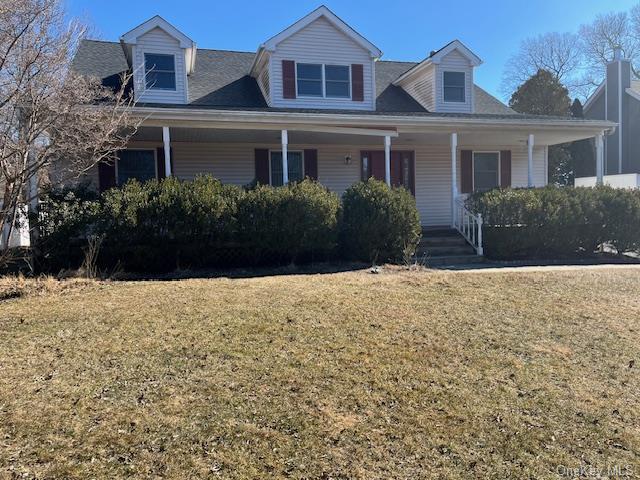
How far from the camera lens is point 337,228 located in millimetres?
9555

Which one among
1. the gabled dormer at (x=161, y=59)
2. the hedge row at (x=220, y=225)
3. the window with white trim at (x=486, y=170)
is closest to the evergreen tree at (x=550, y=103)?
the window with white trim at (x=486, y=170)

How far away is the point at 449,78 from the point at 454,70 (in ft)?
0.89

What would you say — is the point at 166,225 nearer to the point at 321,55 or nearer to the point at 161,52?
the point at 161,52

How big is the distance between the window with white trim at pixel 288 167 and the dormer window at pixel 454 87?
Result: 16.2ft

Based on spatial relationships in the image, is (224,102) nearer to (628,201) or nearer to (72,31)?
(72,31)

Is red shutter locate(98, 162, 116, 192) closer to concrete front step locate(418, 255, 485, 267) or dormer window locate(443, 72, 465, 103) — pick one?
concrete front step locate(418, 255, 485, 267)

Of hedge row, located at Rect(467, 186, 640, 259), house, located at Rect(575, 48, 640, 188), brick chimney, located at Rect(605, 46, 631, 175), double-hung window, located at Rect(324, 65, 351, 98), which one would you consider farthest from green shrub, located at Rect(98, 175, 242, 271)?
brick chimney, located at Rect(605, 46, 631, 175)

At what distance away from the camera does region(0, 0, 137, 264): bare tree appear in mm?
6492

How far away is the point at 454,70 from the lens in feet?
→ 47.9

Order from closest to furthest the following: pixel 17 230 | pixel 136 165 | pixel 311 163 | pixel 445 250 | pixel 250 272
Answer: pixel 17 230 < pixel 250 272 < pixel 445 250 < pixel 136 165 < pixel 311 163

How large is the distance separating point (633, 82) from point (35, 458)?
31.6 metres

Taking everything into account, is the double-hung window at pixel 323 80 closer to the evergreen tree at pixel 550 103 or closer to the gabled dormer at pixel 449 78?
the gabled dormer at pixel 449 78

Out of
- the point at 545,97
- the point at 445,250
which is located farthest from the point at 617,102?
the point at 445,250

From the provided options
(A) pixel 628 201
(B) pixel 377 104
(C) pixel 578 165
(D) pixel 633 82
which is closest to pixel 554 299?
(A) pixel 628 201
